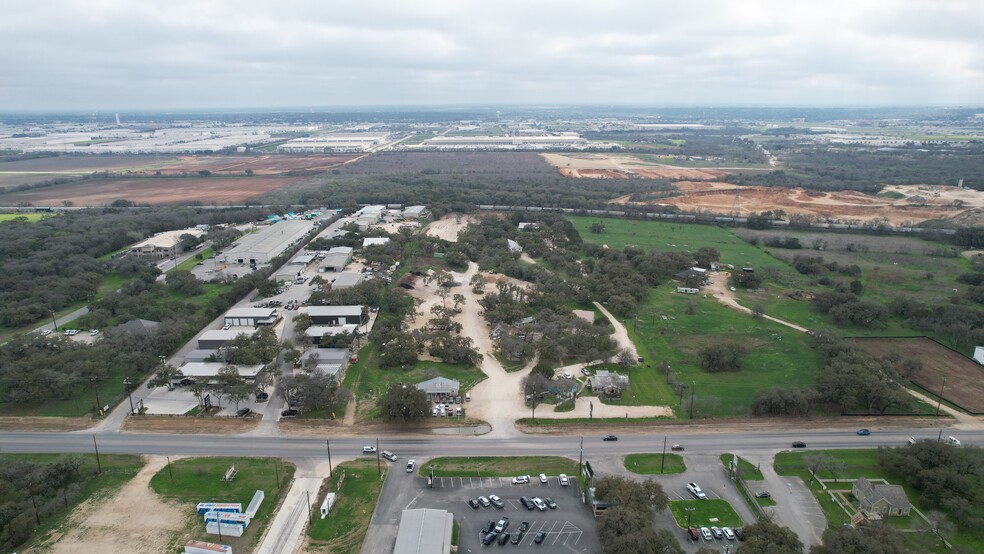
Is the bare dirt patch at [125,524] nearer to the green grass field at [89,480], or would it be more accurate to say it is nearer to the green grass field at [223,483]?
the green grass field at [89,480]

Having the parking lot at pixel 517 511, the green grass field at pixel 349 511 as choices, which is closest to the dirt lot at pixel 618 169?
the parking lot at pixel 517 511

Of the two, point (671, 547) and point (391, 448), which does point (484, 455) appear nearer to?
point (391, 448)

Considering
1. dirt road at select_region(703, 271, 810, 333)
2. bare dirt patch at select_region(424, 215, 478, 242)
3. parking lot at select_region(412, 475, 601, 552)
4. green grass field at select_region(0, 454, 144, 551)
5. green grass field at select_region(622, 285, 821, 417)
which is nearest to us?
parking lot at select_region(412, 475, 601, 552)

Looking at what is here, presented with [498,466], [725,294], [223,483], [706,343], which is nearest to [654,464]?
[498,466]

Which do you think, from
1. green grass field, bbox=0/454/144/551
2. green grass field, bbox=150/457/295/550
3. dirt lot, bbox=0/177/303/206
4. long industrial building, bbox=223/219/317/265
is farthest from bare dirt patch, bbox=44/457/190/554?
dirt lot, bbox=0/177/303/206

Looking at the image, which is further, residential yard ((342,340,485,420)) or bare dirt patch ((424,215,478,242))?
bare dirt patch ((424,215,478,242))

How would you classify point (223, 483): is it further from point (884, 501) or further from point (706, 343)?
point (706, 343)

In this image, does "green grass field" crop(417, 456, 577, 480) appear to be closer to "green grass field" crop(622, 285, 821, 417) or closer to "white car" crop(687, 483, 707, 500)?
"white car" crop(687, 483, 707, 500)
